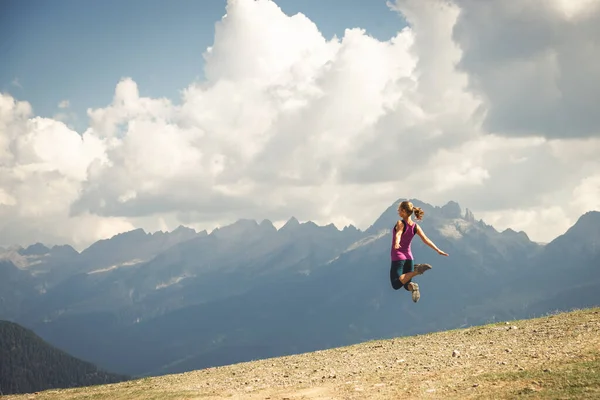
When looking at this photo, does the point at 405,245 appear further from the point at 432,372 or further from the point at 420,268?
the point at 432,372

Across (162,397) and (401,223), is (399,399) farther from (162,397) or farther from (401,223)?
(162,397)

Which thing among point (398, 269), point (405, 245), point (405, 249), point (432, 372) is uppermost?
point (405, 245)

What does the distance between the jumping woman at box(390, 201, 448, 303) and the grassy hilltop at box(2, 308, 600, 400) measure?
11.8ft

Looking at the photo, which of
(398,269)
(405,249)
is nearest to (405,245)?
(405,249)

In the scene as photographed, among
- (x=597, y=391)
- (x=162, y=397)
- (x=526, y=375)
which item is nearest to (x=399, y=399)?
(x=526, y=375)

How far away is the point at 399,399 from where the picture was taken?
58.5ft

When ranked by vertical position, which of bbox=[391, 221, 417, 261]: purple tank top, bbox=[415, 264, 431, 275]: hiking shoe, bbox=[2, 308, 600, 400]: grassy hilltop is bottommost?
bbox=[2, 308, 600, 400]: grassy hilltop

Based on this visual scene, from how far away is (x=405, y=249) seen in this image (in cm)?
2208

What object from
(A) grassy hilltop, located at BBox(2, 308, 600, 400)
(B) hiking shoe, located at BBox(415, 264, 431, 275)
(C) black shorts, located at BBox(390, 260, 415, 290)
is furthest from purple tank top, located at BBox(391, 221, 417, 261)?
(A) grassy hilltop, located at BBox(2, 308, 600, 400)

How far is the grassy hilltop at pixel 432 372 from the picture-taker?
17.8m

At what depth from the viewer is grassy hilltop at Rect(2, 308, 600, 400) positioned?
1780cm

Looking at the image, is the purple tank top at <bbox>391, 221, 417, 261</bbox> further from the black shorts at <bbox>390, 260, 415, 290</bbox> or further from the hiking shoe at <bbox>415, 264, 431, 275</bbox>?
the hiking shoe at <bbox>415, 264, 431, 275</bbox>

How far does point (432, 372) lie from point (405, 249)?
4780 millimetres

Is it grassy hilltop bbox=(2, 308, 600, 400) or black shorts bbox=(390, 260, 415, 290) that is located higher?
black shorts bbox=(390, 260, 415, 290)
